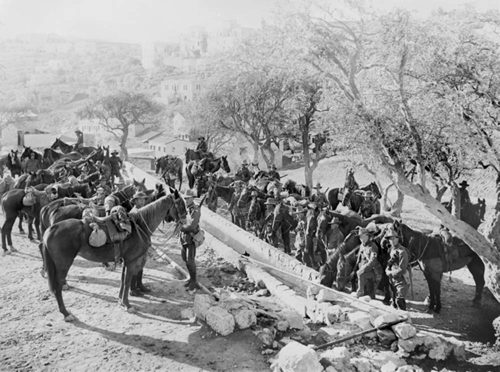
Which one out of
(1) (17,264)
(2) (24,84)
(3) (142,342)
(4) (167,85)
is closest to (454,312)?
(3) (142,342)

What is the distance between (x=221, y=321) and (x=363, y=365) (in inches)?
105

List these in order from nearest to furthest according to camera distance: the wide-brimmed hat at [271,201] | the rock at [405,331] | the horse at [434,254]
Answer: the rock at [405,331] → the horse at [434,254] → the wide-brimmed hat at [271,201]

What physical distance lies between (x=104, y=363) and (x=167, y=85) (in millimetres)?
114423

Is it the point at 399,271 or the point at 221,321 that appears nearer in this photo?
the point at 221,321

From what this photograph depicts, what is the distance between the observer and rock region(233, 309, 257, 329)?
29.1 feet

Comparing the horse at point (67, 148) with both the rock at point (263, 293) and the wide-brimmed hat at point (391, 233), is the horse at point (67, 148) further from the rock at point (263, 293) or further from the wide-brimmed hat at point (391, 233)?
the wide-brimmed hat at point (391, 233)

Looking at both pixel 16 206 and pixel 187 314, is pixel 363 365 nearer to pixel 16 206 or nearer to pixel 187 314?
pixel 187 314

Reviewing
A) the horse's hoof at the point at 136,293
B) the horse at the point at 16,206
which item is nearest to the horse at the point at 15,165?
the horse at the point at 16,206

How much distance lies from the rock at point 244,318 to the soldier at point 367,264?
2704 millimetres

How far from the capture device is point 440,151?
47.8 feet

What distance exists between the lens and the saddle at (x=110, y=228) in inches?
383

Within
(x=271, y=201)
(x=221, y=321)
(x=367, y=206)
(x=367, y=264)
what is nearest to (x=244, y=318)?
(x=221, y=321)

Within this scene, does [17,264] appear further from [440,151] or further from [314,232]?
[440,151]

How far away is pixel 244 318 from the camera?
29.2 ft
